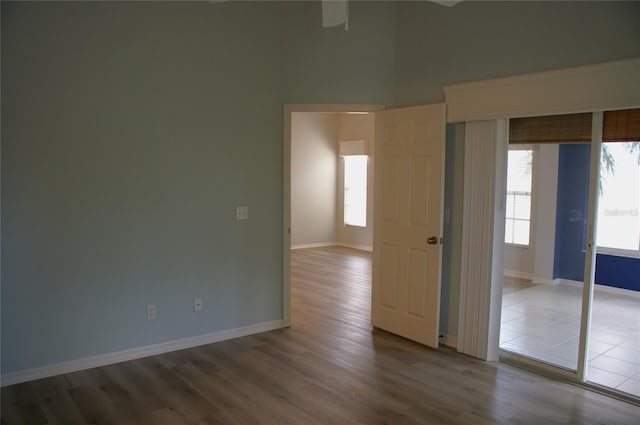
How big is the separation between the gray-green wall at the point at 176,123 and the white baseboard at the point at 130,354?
0.05 metres

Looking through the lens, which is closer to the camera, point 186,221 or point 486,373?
point 486,373

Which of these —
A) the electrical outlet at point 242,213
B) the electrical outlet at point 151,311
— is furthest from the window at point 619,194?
the electrical outlet at point 151,311

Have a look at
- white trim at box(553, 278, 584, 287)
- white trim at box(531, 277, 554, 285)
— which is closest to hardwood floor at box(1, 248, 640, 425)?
white trim at box(553, 278, 584, 287)

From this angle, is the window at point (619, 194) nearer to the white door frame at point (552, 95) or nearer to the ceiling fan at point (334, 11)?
the white door frame at point (552, 95)

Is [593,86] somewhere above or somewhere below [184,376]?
above

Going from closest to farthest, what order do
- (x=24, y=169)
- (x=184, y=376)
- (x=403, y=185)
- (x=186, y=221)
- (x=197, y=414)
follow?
(x=197, y=414)
(x=24, y=169)
(x=184, y=376)
(x=186, y=221)
(x=403, y=185)

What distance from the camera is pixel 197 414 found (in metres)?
3.06

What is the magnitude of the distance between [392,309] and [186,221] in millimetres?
2093

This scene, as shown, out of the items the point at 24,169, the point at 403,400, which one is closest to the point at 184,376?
the point at 403,400

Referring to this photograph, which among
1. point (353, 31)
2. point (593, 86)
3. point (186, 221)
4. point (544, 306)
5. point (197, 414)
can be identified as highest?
point (353, 31)

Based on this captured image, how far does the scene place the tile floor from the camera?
3.80m

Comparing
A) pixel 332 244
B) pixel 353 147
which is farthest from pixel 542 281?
pixel 332 244

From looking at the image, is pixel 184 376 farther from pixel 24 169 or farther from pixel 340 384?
pixel 24 169

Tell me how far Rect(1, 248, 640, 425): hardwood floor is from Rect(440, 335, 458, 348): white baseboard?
0.11 m
